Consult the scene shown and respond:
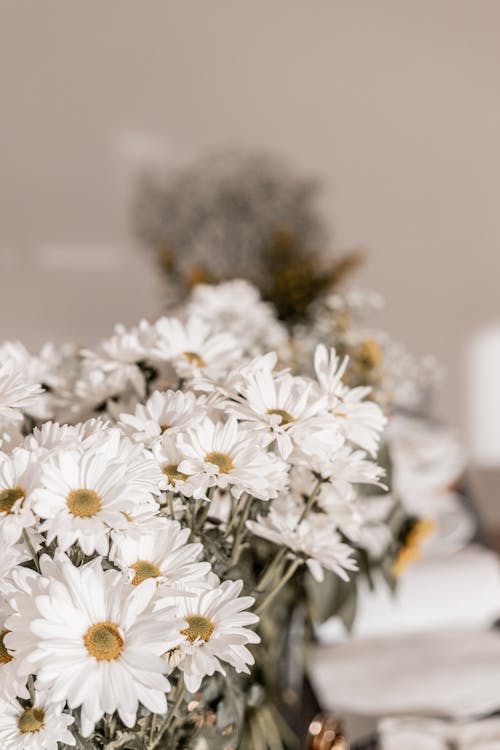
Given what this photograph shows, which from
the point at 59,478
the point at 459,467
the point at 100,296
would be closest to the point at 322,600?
the point at 59,478

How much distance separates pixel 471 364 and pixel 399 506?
3.19 m

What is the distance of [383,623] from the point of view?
4.65 feet

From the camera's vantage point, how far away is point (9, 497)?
20.3 inches

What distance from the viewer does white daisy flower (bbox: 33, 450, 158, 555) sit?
1.62ft

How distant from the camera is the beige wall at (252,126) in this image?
374 centimetres

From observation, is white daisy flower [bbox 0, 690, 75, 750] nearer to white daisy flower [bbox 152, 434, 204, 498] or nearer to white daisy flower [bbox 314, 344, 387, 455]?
white daisy flower [bbox 152, 434, 204, 498]

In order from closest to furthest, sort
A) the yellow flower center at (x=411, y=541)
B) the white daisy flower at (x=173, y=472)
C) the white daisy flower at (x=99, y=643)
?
the white daisy flower at (x=99, y=643), the white daisy flower at (x=173, y=472), the yellow flower center at (x=411, y=541)

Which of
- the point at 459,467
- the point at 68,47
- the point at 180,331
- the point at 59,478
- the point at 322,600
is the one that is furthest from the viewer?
the point at 68,47

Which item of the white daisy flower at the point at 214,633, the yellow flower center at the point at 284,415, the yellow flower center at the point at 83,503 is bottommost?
the white daisy flower at the point at 214,633

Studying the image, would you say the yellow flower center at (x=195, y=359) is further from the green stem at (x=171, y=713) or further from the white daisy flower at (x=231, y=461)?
the green stem at (x=171, y=713)

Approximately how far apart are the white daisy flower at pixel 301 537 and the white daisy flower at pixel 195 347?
0.14 m

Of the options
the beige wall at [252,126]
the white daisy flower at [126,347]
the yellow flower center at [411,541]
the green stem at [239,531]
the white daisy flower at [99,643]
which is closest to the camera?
the white daisy flower at [99,643]

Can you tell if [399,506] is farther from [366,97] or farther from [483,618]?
[366,97]

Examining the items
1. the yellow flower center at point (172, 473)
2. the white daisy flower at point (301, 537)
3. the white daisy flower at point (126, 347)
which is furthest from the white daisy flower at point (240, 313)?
the yellow flower center at point (172, 473)
